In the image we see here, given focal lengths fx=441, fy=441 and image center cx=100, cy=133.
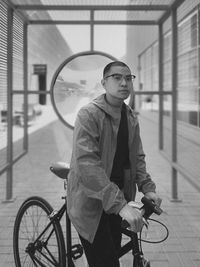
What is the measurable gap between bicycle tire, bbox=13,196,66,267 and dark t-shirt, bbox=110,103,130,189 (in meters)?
0.51

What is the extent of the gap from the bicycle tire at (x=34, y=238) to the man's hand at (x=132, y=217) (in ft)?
2.17

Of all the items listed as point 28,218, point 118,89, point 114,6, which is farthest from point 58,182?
point 118,89

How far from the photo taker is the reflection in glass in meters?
5.20

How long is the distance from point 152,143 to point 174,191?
5.99m

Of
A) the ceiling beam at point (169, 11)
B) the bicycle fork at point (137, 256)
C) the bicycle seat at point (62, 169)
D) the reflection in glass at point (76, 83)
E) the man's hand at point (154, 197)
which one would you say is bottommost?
the bicycle fork at point (137, 256)

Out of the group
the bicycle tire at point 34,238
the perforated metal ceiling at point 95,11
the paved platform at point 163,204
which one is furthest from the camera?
the perforated metal ceiling at point 95,11

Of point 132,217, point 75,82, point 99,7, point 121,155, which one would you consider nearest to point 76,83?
point 75,82

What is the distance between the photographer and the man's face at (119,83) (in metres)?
2.16

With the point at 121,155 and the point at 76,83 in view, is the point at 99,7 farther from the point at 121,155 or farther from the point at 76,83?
the point at 121,155

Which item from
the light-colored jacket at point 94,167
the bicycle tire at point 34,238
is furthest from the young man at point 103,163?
the bicycle tire at point 34,238

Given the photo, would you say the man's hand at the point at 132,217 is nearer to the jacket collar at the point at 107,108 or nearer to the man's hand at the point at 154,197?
the man's hand at the point at 154,197

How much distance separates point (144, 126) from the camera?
16.2m

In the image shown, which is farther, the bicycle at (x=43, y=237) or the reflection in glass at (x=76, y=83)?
the reflection in glass at (x=76, y=83)

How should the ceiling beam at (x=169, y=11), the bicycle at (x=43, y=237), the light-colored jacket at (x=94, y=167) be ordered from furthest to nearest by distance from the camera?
the ceiling beam at (x=169, y=11) → the bicycle at (x=43, y=237) → the light-colored jacket at (x=94, y=167)
